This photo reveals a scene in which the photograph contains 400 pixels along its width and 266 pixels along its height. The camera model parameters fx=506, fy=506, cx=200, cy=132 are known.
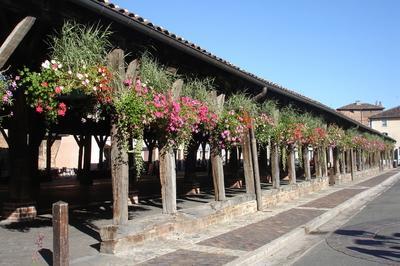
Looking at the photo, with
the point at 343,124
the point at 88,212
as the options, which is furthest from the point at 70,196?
the point at 343,124

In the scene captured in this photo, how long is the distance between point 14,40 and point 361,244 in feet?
22.7

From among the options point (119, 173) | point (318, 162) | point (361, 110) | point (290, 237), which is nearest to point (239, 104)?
point (290, 237)

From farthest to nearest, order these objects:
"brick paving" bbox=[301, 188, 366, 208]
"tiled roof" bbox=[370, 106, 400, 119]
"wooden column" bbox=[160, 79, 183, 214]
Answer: "tiled roof" bbox=[370, 106, 400, 119] → "brick paving" bbox=[301, 188, 366, 208] → "wooden column" bbox=[160, 79, 183, 214]

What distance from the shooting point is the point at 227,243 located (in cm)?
909

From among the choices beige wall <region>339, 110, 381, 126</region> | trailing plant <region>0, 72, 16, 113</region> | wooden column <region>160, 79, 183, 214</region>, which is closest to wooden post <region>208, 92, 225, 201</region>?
wooden column <region>160, 79, 183, 214</region>

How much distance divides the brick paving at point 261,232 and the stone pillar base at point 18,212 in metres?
4.14

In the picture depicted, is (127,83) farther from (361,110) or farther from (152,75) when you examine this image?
(361,110)

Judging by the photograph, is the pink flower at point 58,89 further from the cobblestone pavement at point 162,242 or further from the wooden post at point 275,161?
the wooden post at point 275,161

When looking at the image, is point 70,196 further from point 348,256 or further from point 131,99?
point 348,256

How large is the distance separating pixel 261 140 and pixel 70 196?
247 inches

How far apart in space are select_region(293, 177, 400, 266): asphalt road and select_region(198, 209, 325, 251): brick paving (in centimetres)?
88

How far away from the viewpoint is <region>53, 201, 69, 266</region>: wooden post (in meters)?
6.29

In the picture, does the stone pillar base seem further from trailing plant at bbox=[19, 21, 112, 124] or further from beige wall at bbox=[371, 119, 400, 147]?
beige wall at bbox=[371, 119, 400, 147]

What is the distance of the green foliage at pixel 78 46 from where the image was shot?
23.4 ft
